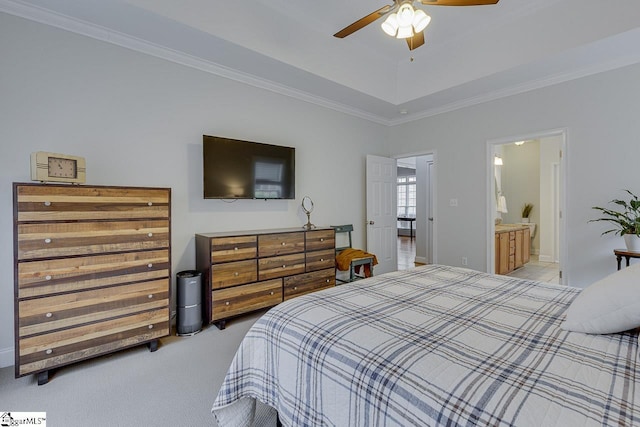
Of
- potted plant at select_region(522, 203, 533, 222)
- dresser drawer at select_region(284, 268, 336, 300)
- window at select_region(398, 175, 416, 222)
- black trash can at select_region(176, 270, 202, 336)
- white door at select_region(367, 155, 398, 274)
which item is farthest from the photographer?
window at select_region(398, 175, 416, 222)

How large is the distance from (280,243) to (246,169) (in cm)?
94

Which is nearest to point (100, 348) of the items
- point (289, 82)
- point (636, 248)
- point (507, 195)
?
point (289, 82)

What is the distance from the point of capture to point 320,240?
143 inches

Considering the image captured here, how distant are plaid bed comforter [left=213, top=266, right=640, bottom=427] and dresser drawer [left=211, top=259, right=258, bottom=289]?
1469 mm

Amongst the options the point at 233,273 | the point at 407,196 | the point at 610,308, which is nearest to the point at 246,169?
the point at 233,273

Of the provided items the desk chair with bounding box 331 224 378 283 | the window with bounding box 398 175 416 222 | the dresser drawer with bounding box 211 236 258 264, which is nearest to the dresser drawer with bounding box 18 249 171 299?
the dresser drawer with bounding box 211 236 258 264

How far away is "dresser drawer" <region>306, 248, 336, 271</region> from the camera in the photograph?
3533 mm

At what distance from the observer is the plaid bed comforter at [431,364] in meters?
0.79

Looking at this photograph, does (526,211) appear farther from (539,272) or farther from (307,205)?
(307,205)

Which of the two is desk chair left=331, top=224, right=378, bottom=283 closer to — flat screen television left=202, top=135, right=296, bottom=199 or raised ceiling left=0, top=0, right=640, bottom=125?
flat screen television left=202, top=135, right=296, bottom=199

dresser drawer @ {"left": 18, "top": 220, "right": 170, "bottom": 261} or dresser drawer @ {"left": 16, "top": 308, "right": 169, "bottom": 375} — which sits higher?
dresser drawer @ {"left": 18, "top": 220, "right": 170, "bottom": 261}

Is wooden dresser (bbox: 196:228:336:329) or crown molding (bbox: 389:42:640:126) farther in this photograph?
crown molding (bbox: 389:42:640:126)

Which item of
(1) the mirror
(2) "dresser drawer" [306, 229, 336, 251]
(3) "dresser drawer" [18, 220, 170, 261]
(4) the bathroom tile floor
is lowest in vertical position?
(4) the bathroom tile floor

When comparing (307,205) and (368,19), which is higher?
(368,19)
